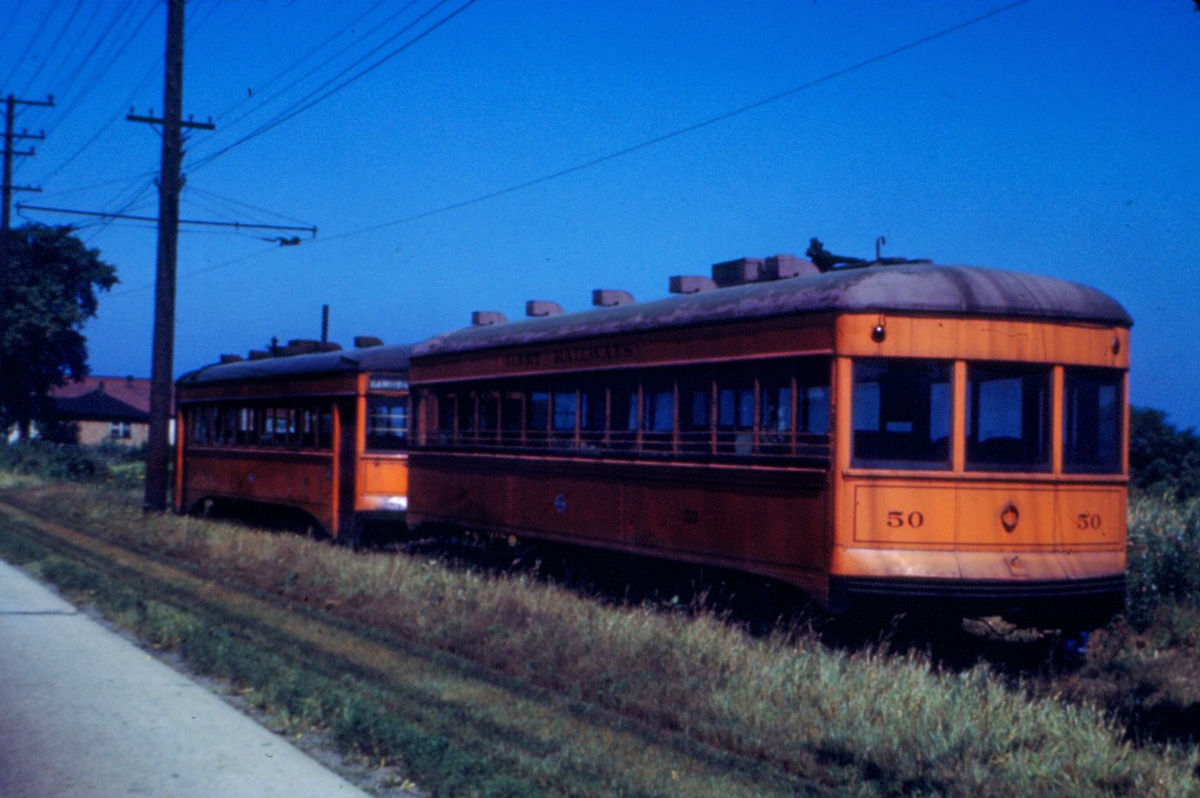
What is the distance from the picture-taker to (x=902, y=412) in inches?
400

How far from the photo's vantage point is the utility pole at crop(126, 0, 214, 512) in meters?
24.0

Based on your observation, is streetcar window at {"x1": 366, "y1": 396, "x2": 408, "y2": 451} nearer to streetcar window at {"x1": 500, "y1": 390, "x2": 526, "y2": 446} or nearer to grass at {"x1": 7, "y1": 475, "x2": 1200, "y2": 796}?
streetcar window at {"x1": 500, "y1": 390, "x2": 526, "y2": 446}

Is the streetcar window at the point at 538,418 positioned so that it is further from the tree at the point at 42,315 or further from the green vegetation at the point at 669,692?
the tree at the point at 42,315

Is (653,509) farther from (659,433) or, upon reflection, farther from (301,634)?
(301,634)

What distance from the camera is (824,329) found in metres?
10.2

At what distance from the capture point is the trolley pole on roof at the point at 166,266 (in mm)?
23969

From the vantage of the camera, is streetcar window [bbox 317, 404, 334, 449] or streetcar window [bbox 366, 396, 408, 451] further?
streetcar window [bbox 317, 404, 334, 449]

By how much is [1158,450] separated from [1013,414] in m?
15.6

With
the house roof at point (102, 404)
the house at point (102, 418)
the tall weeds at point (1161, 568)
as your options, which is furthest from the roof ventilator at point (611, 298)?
the house at point (102, 418)

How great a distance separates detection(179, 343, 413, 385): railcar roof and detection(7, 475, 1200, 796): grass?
491 centimetres

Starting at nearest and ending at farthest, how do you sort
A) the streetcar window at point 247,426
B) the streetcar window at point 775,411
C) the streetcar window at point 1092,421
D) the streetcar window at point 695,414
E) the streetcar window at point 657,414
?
the streetcar window at point 1092,421, the streetcar window at point 775,411, the streetcar window at point 695,414, the streetcar window at point 657,414, the streetcar window at point 247,426

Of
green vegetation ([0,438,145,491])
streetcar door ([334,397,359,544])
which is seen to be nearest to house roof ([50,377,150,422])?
green vegetation ([0,438,145,491])

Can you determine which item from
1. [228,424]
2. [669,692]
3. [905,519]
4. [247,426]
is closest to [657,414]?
[905,519]

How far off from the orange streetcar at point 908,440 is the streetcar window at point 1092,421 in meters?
0.02
